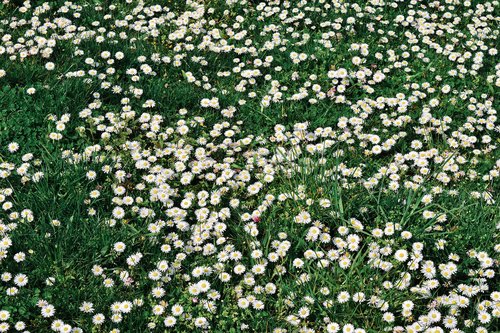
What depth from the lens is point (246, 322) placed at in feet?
12.1

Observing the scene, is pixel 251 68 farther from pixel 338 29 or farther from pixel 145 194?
pixel 145 194

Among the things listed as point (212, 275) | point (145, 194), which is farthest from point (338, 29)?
point (212, 275)

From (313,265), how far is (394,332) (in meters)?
0.64

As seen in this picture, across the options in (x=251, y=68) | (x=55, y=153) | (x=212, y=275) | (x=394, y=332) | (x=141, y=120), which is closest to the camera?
(x=394, y=332)

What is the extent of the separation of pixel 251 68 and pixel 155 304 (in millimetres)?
2739

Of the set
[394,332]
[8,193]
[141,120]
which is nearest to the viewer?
[394,332]

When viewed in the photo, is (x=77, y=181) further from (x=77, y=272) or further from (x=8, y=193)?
(x=77, y=272)

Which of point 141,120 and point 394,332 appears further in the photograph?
point 141,120

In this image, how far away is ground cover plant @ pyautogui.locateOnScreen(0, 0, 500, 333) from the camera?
12.2ft

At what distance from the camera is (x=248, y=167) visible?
469 cm

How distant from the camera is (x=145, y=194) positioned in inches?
173

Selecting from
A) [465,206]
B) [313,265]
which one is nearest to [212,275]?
[313,265]

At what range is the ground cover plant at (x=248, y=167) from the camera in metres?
3.71

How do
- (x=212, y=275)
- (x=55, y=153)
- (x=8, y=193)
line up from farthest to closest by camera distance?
1. (x=55, y=153)
2. (x=8, y=193)
3. (x=212, y=275)
